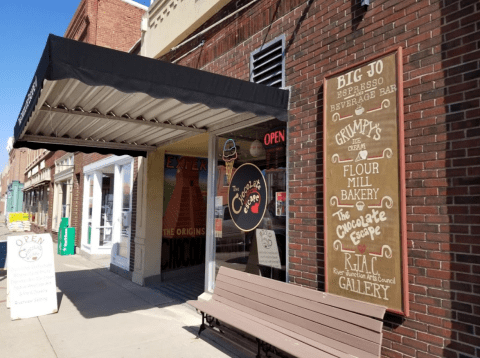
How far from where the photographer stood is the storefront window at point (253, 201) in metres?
4.68

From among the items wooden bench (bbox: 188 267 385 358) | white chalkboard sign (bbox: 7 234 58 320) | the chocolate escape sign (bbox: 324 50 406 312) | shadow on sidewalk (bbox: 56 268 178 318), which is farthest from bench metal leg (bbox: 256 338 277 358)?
white chalkboard sign (bbox: 7 234 58 320)

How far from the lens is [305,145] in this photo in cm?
427

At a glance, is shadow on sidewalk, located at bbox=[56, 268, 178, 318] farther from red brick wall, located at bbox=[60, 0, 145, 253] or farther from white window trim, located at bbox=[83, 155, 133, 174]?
red brick wall, located at bbox=[60, 0, 145, 253]

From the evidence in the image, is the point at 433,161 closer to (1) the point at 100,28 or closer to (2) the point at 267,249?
(2) the point at 267,249

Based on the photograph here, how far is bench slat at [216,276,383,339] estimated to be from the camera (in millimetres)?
3066

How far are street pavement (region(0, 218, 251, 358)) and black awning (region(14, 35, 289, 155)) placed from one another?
2815 millimetres

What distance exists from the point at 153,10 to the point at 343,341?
8.26 metres

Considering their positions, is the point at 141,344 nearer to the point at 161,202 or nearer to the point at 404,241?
the point at 404,241

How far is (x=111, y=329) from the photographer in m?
5.08

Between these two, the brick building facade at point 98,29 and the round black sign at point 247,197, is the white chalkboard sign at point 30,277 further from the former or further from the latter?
the brick building facade at point 98,29

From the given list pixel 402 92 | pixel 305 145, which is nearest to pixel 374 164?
pixel 402 92

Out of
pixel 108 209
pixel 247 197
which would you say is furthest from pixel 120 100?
pixel 108 209

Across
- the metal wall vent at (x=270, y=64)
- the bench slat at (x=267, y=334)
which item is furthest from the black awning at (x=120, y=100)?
the bench slat at (x=267, y=334)

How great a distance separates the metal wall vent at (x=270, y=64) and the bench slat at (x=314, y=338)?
287 centimetres
